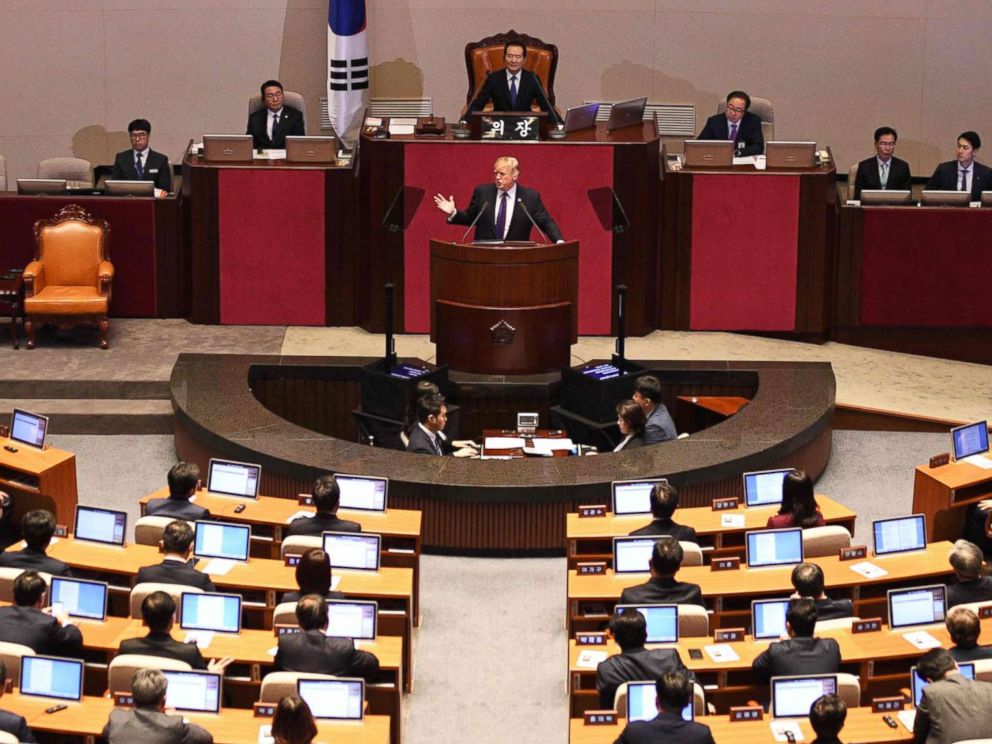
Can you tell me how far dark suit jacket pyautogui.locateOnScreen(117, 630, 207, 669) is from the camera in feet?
22.7

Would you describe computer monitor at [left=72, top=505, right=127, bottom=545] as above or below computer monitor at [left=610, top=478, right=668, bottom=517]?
below

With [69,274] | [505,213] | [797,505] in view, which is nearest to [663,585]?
[797,505]

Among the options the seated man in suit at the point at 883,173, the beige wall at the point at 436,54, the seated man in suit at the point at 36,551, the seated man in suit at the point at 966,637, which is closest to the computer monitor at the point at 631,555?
the seated man in suit at the point at 966,637

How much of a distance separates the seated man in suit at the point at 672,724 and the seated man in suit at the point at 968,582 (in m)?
2.09

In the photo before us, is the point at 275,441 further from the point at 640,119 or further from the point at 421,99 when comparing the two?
the point at 421,99

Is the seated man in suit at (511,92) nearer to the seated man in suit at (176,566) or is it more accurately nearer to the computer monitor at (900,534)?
the computer monitor at (900,534)

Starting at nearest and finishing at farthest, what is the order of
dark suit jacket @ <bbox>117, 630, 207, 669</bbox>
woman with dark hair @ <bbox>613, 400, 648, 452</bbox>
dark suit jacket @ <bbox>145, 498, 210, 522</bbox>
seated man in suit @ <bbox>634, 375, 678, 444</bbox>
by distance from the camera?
dark suit jacket @ <bbox>117, 630, 207, 669</bbox> < dark suit jacket @ <bbox>145, 498, 210, 522</bbox> < woman with dark hair @ <bbox>613, 400, 648, 452</bbox> < seated man in suit @ <bbox>634, 375, 678, 444</bbox>

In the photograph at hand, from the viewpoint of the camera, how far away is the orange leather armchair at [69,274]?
41.1ft

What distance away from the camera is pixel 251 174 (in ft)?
43.0

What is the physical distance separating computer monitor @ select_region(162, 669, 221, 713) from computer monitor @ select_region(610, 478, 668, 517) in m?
2.88

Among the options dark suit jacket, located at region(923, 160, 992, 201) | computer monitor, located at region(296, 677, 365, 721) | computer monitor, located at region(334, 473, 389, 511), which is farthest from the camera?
dark suit jacket, located at region(923, 160, 992, 201)

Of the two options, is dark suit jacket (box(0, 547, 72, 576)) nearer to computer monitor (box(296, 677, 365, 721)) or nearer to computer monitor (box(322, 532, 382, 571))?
computer monitor (box(322, 532, 382, 571))

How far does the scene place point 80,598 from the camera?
7.70m

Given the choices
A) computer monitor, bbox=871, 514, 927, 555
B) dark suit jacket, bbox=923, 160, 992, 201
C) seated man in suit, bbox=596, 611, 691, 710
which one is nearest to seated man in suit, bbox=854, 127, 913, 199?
dark suit jacket, bbox=923, 160, 992, 201
